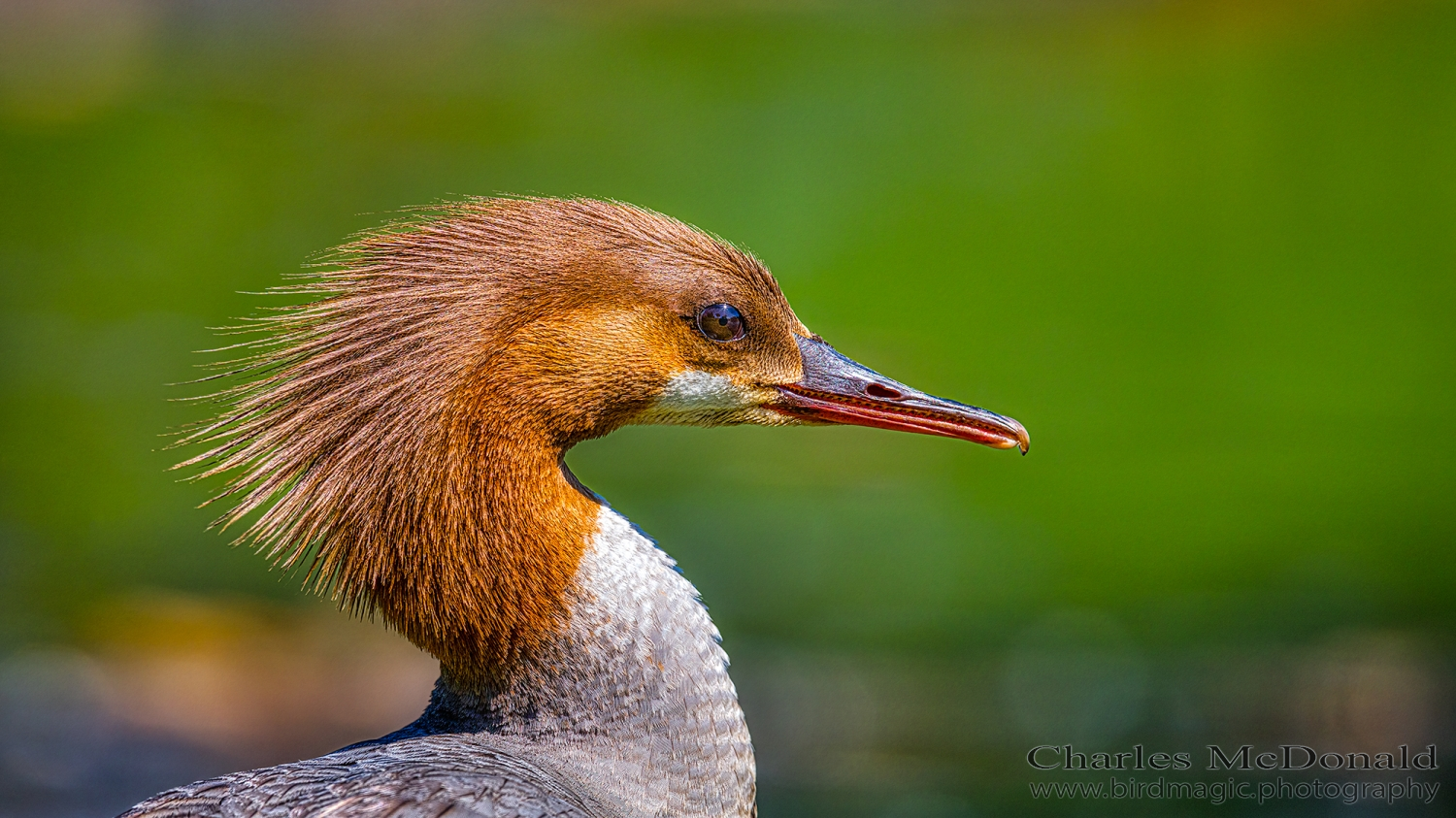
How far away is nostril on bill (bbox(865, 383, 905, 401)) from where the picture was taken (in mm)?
3230

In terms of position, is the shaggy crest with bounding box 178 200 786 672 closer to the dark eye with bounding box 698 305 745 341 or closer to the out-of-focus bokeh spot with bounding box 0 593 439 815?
the dark eye with bounding box 698 305 745 341

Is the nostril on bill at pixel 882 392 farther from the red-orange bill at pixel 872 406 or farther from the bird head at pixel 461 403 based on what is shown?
the bird head at pixel 461 403

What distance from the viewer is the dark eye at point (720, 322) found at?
3.03m

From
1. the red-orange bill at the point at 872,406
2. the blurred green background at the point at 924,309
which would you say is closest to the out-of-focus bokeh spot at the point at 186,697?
the blurred green background at the point at 924,309

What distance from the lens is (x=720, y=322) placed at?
3.06 m

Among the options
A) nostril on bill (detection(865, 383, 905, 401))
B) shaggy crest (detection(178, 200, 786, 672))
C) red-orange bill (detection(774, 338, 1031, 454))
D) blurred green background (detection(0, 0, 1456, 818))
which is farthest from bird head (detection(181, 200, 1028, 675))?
blurred green background (detection(0, 0, 1456, 818))

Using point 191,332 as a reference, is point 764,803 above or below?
below

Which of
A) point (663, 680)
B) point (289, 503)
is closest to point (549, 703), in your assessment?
point (663, 680)

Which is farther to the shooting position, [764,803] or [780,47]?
[780,47]

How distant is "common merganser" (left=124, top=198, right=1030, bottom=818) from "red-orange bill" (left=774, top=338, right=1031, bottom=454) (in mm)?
348

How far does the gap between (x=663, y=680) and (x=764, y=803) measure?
3.02 metres

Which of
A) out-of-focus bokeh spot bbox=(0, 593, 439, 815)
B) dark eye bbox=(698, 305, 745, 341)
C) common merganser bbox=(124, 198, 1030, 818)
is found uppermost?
dark eye bbox=(698, 305, 745, 341)

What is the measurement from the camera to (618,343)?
9.60ft

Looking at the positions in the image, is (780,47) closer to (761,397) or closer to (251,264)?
(251,264)
